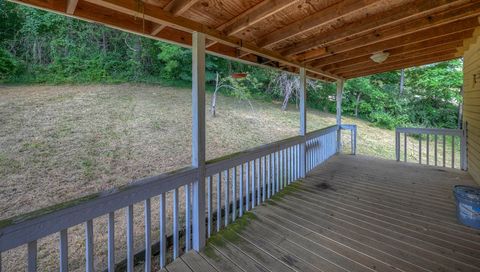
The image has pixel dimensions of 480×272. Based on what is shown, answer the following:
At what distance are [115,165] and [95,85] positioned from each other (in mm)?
6599

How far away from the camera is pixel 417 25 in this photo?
262cm

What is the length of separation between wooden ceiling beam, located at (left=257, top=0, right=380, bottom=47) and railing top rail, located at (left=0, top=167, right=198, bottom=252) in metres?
2.04

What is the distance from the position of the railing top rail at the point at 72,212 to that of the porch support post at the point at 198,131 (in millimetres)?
300

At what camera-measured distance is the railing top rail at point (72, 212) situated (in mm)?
1160

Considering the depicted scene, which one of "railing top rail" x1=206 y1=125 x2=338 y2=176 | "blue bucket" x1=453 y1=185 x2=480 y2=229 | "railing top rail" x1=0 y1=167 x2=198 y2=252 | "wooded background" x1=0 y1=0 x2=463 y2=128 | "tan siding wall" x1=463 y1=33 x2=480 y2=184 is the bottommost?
"blue bucket" x1=453 y1=185 x2=480 y2=229

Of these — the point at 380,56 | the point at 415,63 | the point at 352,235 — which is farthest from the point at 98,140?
the point at 415,63

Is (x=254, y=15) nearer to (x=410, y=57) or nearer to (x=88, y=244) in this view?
(x=88, y=244)

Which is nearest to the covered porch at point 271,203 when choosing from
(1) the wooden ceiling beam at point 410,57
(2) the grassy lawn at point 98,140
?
(1) the wooden ceiling beam at point 410,57

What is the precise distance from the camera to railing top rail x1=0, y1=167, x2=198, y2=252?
3.81 ft

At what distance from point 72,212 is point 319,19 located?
2.67 m

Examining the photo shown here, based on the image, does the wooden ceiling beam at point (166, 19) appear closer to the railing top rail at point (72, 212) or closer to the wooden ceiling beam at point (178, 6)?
the wooden ceiling beam at point (178, 6)

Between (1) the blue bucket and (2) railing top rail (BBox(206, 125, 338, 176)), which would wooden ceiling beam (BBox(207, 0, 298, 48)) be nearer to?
(2) railing top rail (BBox(206, 125, 338, 176))

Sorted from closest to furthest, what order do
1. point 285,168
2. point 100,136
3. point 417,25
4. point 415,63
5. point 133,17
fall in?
point 133,17, point 417,25, point 285,168, point 415,63, point 100,136

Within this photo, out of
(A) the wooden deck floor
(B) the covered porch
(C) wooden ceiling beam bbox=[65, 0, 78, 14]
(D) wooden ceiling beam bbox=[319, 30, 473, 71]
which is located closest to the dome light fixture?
(B) the covered porch
